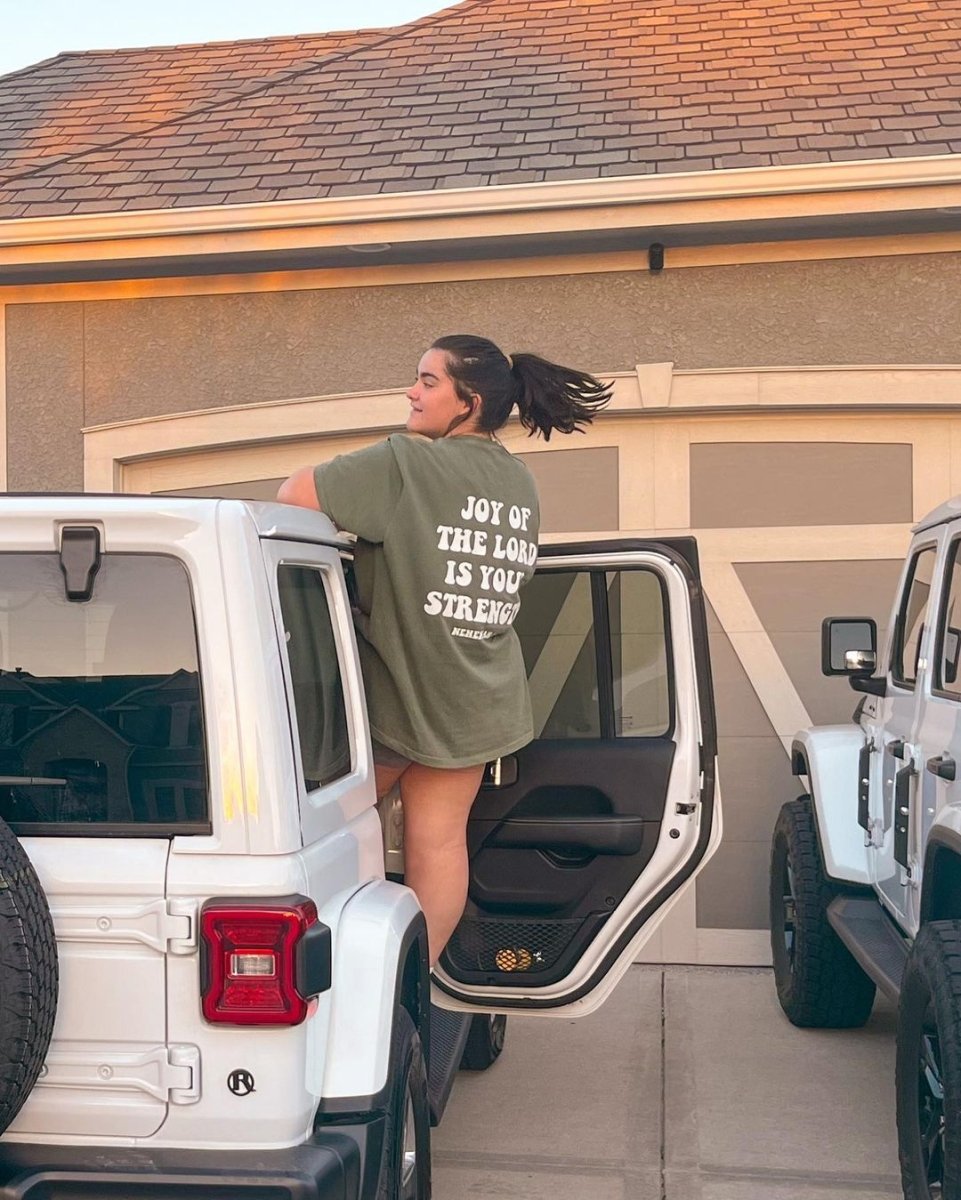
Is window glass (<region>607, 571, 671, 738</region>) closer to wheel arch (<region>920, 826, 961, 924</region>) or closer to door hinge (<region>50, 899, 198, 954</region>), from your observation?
wheel arch (<region>920, 826, 961, 924</region>)

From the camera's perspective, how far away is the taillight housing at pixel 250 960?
8.11ft

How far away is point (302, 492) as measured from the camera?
332cm

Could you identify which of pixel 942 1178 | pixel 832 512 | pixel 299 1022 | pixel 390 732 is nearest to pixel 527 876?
pixel 390 732

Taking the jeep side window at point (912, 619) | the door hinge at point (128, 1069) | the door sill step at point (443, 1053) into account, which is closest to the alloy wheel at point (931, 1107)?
the door sill step at point (443, 1053)

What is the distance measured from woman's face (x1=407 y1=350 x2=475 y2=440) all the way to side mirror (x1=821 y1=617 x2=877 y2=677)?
208cm

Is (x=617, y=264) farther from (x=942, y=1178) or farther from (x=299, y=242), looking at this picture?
(x=942, y=1178)

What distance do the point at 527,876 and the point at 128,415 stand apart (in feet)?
13.3

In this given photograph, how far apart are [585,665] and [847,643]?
1.34 metres

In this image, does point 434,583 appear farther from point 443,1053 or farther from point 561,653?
point 443,1053

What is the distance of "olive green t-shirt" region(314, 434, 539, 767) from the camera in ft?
11.0

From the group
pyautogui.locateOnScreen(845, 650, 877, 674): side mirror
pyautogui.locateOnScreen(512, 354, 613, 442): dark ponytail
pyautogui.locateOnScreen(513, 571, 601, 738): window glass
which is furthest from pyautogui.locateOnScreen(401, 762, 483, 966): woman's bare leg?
pyautogui.locateOnScreen(845, 650, 877, 674): side mirror

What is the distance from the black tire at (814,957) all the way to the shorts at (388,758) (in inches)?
99.6

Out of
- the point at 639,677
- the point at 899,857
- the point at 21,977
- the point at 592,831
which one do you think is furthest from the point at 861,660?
the point at 21,977

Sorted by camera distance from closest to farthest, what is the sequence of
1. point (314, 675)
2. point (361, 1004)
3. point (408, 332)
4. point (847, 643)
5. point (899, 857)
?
1. point (361, 1004)
2. point (314, 675)
3. point (899, 857)
4. point (847, 643)
5. point (408, 332)
